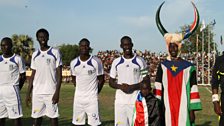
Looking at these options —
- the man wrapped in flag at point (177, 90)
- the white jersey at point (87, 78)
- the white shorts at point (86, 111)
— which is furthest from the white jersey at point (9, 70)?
the man wrapped in flag at point (177, 90)

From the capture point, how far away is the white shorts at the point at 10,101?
8.16m

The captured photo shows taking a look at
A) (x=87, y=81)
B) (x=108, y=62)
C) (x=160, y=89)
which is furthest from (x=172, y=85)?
(x=108, y=62)

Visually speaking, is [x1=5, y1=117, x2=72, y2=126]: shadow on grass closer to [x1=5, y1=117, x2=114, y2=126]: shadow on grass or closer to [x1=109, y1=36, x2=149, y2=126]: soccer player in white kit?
[x1=5, y1=117, x2=114, y2=126]: shadow on grass

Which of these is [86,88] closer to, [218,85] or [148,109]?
→ [148,109]

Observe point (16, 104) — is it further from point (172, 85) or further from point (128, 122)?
point (172, 85)

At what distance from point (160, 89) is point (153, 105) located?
0.27 m

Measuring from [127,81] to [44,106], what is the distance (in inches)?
70.8

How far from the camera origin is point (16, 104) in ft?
26.9

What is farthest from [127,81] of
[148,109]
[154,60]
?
[154,60]

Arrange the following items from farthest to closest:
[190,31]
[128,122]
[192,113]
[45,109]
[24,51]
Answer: [24,51] < [45,109] < [128,122] < [190,31] < [192,113]

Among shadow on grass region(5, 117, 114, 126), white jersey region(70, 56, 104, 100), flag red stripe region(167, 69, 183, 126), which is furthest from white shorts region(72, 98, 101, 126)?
shadow on grass region(5, 117, 114, 126)

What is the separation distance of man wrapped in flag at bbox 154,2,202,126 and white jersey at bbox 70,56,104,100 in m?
1.92

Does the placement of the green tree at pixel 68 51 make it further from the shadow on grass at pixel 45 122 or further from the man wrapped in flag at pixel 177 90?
the man wrapped in flag at pixel 177 90

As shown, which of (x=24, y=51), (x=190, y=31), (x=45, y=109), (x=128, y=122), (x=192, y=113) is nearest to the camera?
(x=192, y=113)
